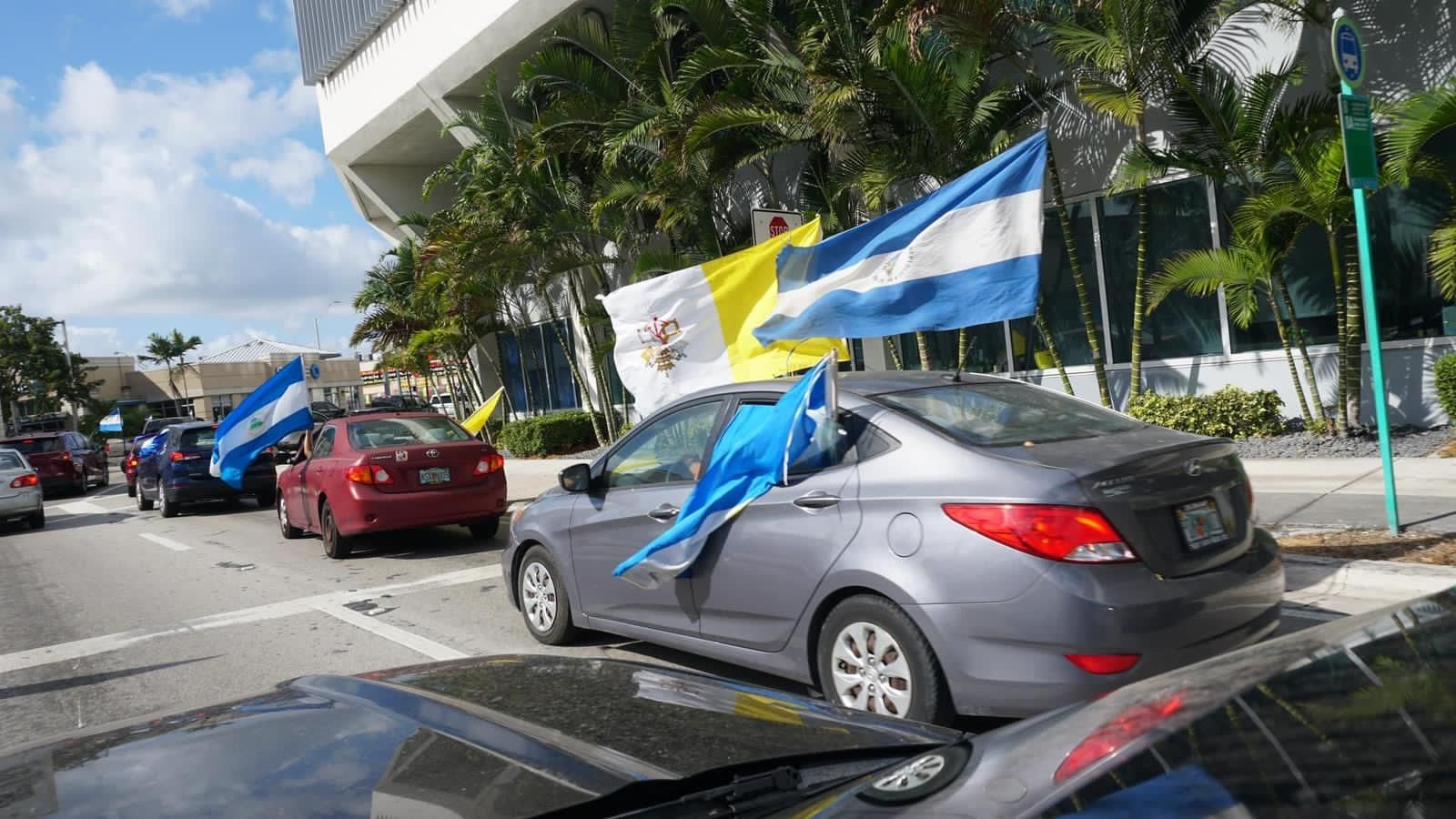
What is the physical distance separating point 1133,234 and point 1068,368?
6.61 ft

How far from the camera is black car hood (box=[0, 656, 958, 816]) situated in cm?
200

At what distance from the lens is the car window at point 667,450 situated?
5.73m

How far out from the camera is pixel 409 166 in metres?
31.1

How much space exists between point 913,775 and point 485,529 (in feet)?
35.1

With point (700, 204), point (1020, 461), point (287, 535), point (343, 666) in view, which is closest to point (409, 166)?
point (700, 204)

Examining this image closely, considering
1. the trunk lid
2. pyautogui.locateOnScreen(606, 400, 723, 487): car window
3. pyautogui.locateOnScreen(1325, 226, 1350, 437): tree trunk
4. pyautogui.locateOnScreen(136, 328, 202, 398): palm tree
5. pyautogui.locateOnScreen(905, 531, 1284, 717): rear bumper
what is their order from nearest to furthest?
pyautogui.locateOnScreen(905, 531, 1284, 717): rear bumper < the trunk lid < pyautogui.locateOnScreen(606, 400, 723, 487): car window < pyautogui.locateOnScreen(1325, 226, 1350, 437): tree trunk < pyautogui.locateOnScreen(136, 328, 202, 398): palm tree

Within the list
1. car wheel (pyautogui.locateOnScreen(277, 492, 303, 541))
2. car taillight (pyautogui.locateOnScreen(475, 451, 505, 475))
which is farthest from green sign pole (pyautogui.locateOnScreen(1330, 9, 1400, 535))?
car wheel (pyautogui.locateOnScreen(277, 492, 303, 541))

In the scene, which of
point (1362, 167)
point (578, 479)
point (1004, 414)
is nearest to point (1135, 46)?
point (1362, 167)

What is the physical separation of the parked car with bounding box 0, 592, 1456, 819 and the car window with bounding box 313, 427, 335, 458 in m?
9.05

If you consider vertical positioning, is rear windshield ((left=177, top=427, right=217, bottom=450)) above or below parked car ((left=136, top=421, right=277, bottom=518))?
above

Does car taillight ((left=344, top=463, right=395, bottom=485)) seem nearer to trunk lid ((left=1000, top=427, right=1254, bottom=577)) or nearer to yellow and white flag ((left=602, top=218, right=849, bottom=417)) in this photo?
yellow and white flag ((left=602, top=218, right=849, bottom=417))

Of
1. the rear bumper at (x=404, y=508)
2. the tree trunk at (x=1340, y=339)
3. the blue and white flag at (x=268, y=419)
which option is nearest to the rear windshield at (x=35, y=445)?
the blue and white flag at (x=268, y=419)

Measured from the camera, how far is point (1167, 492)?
421 centimetres

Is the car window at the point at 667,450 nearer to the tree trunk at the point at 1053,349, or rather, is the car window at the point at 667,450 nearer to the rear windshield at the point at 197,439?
the tree trunk at the point at 1053,349
